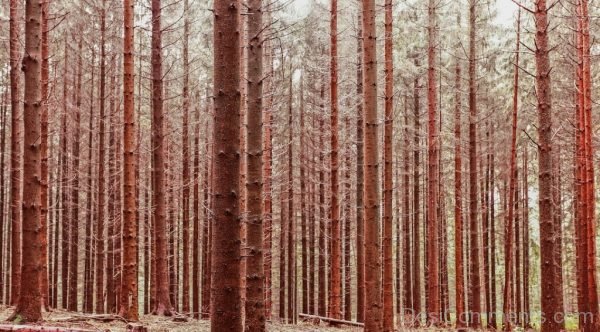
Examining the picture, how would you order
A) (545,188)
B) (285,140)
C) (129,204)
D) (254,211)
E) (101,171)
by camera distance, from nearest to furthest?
1. (254,211)
2. (545,188)
3. (129,204)
4. (101,171)
5. (285,140)

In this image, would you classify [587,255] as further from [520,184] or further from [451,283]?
[451,283]

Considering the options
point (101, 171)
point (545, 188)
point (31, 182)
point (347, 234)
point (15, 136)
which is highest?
point (15, 136)

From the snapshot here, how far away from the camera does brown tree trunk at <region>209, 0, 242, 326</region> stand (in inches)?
188

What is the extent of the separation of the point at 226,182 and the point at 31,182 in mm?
4570

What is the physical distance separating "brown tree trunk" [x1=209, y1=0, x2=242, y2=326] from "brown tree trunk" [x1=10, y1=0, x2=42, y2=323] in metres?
4.33

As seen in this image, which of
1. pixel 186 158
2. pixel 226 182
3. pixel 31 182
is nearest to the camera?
pixel 226 182

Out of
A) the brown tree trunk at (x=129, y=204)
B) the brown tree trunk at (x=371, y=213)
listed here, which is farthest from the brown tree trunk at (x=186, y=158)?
the brown tree trunk at (x=371, y=213)

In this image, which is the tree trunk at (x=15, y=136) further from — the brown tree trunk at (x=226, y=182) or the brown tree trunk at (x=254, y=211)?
the brown tree trunk at (x=226, y=182)

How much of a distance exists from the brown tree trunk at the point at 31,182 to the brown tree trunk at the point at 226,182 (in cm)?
433

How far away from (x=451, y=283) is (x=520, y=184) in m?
16.6

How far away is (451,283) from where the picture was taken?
45.2 meters

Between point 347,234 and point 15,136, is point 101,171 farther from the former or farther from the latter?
point 347,234

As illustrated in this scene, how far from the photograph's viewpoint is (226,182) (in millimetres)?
4805

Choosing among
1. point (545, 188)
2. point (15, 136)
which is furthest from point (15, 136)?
point (545, 188)
